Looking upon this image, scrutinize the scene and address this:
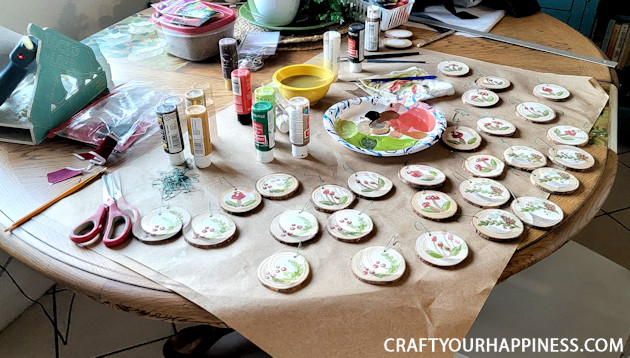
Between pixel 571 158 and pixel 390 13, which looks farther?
pixel 390 13

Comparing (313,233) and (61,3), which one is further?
(61,3)

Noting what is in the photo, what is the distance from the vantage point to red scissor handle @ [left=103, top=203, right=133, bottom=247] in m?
0.85

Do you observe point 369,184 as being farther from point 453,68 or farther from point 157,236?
point 453,68

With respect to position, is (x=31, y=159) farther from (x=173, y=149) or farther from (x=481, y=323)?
(x=481, y=323)

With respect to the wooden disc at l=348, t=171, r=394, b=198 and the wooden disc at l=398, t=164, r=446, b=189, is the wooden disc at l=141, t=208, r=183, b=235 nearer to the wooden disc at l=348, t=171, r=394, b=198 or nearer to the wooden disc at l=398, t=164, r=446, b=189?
the wooden disc at l=348, t=171, r=394, b=198

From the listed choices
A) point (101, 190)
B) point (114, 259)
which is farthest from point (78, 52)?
point (114, 259)

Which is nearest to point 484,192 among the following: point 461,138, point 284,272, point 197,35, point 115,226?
point 461,138

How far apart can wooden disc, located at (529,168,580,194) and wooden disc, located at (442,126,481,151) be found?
145 millimetres

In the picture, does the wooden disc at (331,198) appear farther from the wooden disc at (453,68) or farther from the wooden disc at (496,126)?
the wooden disc at (453,68)

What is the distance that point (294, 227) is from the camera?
0.89m

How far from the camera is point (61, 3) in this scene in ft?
5.90

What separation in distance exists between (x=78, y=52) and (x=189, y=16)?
0.36 metres

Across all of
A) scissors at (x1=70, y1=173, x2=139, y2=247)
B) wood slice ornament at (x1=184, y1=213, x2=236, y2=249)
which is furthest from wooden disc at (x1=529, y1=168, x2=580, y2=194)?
scissors at (x1=70, y1=173, x2=139, y2=247)

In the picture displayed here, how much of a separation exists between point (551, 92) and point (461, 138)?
34 cm
